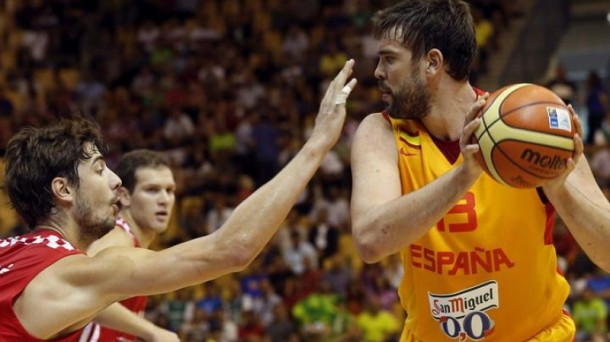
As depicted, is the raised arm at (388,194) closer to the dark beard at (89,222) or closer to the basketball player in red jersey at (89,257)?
the basketball player in red jersey at (89,257)

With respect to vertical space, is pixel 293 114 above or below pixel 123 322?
below

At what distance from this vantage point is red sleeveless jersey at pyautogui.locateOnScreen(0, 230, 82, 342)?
4.09 m

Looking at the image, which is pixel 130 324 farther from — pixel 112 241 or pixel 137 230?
pixel 137 230

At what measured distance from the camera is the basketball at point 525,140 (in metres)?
3.80

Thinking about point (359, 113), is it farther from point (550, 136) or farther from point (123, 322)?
point (550, 136)

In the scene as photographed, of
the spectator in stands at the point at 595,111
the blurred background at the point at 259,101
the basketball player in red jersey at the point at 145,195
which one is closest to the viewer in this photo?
the basketball player in red jersey at the point at 145,195

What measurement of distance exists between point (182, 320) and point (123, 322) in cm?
879

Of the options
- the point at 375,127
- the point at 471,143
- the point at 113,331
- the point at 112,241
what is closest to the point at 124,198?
the point at 112,241

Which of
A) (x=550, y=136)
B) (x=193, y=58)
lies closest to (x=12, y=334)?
(x=550, y=136)

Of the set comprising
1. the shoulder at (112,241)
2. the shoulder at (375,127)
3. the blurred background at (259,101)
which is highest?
the shoulder at (375,127)

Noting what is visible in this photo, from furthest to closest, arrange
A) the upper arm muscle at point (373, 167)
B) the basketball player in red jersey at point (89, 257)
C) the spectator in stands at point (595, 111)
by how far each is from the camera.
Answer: the spectator in stands at point (595, 111)
the upper arm muscle at point (373, 167)
the basketball player in red jersey at point (89, 257)

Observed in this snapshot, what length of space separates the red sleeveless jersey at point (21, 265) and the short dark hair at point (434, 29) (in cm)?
167

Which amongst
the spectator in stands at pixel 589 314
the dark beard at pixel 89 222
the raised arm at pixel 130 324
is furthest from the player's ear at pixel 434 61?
the spectator in stands at pixel 589 314

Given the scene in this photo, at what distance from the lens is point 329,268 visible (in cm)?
1434
